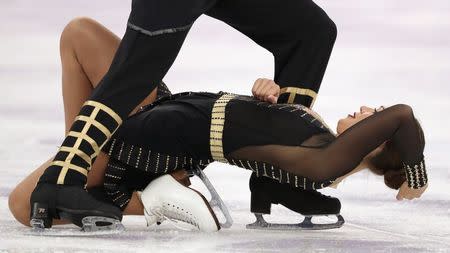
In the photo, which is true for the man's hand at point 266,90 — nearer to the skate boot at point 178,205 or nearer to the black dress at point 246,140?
the black dress at point 246,140

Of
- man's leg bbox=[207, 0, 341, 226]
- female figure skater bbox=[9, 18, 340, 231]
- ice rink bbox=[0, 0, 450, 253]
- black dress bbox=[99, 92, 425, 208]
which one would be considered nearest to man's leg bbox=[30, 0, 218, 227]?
black dress bbox=[99, 92, 425, 208]

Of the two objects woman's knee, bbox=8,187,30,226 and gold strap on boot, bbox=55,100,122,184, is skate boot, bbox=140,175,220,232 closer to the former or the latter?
gold strap on boot, bbox=55,100,122,184

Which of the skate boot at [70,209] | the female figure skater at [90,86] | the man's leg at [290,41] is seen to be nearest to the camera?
the skate boot at [70,209]

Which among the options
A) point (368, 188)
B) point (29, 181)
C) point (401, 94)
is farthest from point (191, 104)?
A: point (401, 94)

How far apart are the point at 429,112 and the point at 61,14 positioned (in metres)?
2.33

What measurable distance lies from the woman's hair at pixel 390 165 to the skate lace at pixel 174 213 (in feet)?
1.93

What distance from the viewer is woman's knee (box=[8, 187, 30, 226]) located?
125 inches

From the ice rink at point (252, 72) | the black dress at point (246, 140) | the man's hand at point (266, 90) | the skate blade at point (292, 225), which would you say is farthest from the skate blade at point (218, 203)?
the ice rink at point (252, 72)

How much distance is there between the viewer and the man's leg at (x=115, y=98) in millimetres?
2939

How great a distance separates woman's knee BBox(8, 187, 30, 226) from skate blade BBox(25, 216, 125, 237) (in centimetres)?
20

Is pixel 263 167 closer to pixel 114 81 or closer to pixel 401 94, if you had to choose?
pixel 114 81

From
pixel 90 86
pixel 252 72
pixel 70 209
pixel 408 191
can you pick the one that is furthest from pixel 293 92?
pixel 252 72

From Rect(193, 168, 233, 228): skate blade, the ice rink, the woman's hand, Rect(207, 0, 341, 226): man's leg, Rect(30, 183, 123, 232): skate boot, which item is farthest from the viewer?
the ice rink

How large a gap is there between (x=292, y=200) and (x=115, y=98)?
0.76 m
